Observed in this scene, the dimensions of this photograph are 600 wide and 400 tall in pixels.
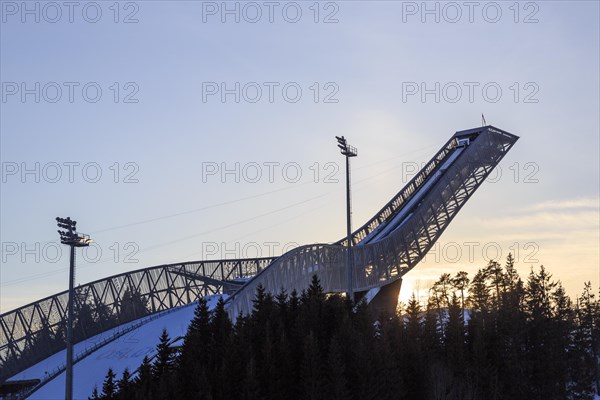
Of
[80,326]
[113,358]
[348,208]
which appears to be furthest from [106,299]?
[348,208]

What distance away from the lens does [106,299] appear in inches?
4114

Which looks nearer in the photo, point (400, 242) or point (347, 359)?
point (347, 359)

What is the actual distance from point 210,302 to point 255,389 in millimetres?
45002

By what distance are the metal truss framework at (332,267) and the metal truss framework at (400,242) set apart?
11 centimetres

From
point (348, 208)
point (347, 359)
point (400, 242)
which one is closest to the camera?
point (347, 359)

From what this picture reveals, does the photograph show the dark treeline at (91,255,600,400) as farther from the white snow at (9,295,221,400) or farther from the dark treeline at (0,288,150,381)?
the dark treeline at (0,288,150,381)

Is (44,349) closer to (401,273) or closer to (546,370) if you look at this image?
(401,273)

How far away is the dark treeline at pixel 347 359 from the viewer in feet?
143

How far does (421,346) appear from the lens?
6272 cm

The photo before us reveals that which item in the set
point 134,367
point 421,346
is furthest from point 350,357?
point 134,367

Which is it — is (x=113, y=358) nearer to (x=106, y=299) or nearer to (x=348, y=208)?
(x=106, y=299)

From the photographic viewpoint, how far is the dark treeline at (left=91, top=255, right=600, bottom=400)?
143 feet

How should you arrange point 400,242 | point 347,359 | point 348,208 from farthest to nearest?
point 400,242
point 348,208
point 347,359

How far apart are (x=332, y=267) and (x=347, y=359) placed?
125ft
